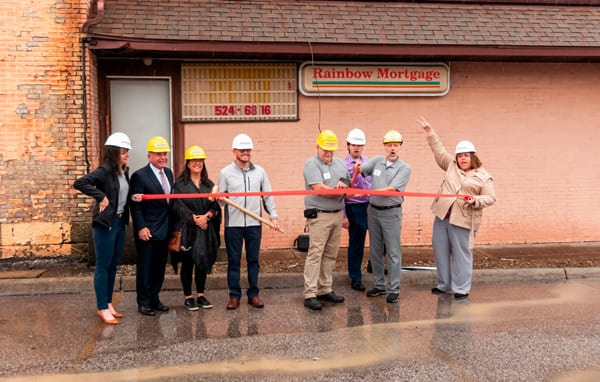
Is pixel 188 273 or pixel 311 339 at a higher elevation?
pixel 188 273

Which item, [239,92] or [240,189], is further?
[239,92]

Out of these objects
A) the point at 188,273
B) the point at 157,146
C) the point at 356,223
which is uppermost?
the point at 157,146

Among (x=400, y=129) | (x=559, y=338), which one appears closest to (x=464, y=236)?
(x=559, y=338)

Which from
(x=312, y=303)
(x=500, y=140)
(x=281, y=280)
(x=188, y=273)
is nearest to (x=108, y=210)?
(x=188, y=273)

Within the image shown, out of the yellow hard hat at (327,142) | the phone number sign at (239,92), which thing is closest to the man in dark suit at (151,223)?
the yellow hard hat at (327,142)

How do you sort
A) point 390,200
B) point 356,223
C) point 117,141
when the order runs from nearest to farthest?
point 117,141
point 390,200
point 356,223

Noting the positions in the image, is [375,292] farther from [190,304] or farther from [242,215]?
[190,304]

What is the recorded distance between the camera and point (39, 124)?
809 cm

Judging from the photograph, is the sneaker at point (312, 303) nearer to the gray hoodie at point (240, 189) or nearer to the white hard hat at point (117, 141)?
the gray hoodie at point (240, 189)

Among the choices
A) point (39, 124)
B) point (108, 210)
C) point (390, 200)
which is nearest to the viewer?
point (108, 210)

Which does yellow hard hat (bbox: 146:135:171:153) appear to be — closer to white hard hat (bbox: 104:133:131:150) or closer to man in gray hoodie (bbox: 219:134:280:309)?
white hard hat (bbox: 104:133:131:150)

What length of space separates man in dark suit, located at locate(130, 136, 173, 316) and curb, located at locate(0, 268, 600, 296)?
1.00m

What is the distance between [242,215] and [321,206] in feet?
2.83

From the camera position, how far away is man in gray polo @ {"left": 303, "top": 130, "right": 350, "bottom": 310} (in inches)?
249
